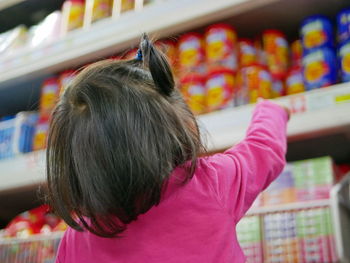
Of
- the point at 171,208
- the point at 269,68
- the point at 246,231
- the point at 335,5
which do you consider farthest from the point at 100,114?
the point at 335,5

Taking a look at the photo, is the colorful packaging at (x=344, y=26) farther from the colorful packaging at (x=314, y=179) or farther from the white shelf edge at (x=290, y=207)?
the white shelf edge at (x=290, y=207)

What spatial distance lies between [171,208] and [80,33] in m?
0.95

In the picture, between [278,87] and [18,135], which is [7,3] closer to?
[18,135]

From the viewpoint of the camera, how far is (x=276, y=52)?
4.41 feet

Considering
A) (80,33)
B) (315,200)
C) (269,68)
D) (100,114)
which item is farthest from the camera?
(80,33)

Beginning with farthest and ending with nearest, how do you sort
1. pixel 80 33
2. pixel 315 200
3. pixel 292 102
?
1. pixel 80 33
2. pixel 292 102
3. pixel 315 200

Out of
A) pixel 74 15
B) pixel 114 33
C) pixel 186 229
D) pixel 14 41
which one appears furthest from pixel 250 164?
pixel 14 41

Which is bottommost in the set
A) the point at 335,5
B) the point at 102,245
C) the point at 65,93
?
the point at 102,245

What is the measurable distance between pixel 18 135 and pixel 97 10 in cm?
45

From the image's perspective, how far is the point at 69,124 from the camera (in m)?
0.82

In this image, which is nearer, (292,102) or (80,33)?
(292,102)

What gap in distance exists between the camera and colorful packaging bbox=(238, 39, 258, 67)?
1.37 m

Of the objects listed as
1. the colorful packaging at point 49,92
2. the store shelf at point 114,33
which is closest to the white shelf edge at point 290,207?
the store shelf at point 114,33

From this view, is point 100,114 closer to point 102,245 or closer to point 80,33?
point 102,245
